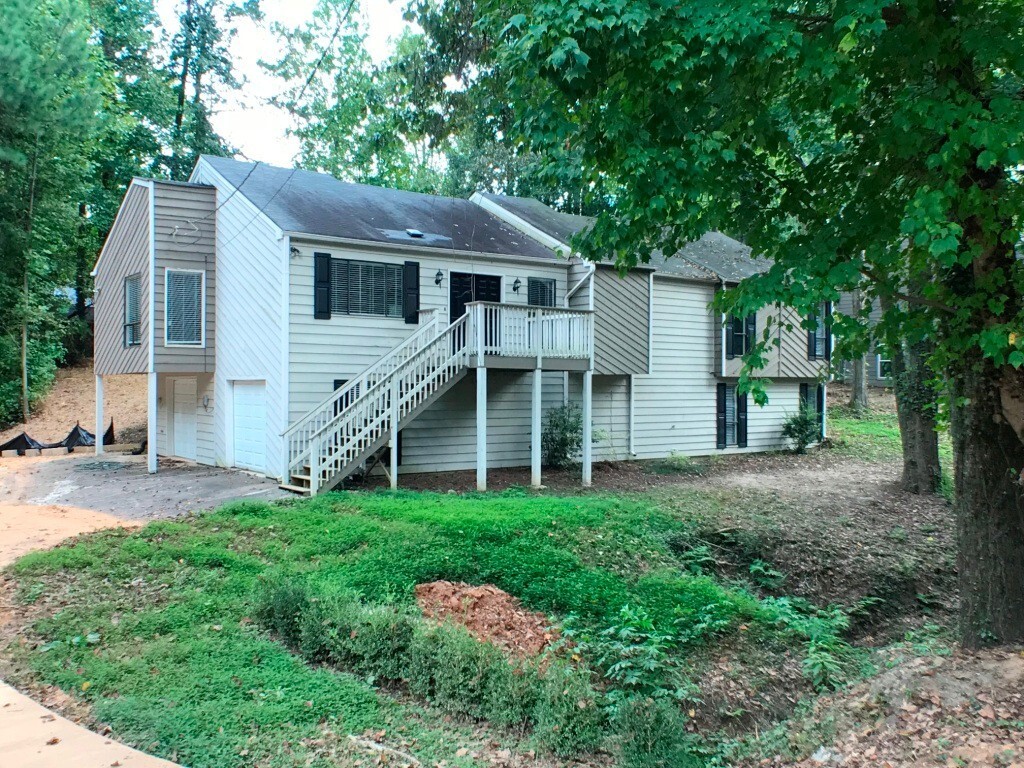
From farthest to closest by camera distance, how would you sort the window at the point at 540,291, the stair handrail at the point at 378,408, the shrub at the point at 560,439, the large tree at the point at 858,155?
the window at the point at 540,291
the shrub at the point at 560,439
the stair handrail at the point at 378,408
the large tree at the point at 858,155

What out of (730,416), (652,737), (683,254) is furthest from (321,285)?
(730,416)

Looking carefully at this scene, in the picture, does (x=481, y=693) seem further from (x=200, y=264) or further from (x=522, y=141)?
(x=200, y=264)

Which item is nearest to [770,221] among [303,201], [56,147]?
[303,201]

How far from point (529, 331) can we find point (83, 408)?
18.0 metres

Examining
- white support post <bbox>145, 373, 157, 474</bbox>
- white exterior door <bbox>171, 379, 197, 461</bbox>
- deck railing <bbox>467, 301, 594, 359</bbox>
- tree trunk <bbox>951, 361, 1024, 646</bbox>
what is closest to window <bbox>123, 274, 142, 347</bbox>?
white support post <bbox>145, 373, 157, 474</bbox>

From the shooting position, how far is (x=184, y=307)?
16453 mm

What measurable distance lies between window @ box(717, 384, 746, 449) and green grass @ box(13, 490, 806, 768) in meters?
8.50

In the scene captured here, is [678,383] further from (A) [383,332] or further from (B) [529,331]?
(A) [383,332]

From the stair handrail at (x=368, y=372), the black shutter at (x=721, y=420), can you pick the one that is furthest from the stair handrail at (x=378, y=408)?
the black shutter at (x=721, y=420)

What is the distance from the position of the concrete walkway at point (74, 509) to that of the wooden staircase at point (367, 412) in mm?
923

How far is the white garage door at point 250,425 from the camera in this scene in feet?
50.1

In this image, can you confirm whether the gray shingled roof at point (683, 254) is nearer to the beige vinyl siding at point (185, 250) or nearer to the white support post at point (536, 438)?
the white support post at point (536, 438)

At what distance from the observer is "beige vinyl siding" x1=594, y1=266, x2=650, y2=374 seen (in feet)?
56.0

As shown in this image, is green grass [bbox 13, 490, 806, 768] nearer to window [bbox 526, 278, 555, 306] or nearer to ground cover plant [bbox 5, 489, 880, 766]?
ground cover plant [bbox 5, 489, 880, 766]
